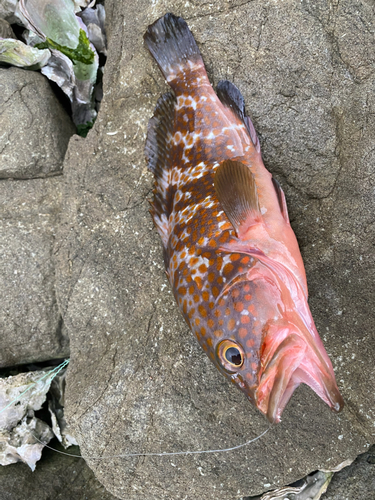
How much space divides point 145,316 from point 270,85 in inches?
82.0

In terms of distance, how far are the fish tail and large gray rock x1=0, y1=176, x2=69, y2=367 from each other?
1.50 metres

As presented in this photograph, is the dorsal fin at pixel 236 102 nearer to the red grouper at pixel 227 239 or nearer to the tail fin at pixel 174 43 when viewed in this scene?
the red grouper at pixel 227 239

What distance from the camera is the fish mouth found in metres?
1.91

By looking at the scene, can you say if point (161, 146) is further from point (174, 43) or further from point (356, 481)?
point (356, 481)

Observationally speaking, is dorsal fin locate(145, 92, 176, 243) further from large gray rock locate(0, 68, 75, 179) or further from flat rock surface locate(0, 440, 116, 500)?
flat rock surface locate(0, 440, 116, 500)

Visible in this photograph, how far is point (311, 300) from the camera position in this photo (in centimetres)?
291

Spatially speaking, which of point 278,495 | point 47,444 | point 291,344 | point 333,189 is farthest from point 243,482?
point 333,189

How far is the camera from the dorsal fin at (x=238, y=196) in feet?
7.60

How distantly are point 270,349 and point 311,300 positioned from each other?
42.1 inches

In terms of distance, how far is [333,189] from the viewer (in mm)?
2959

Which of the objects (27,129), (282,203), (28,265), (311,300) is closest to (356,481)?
(311,300)

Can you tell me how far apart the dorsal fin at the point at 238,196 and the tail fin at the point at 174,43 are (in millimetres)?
→ 1199

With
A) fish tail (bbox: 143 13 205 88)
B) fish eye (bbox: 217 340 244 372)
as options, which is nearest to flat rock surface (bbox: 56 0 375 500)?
fish tail (bbox: 143 13 205 88)

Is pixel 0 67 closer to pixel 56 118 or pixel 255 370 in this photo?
pixel 56 118
